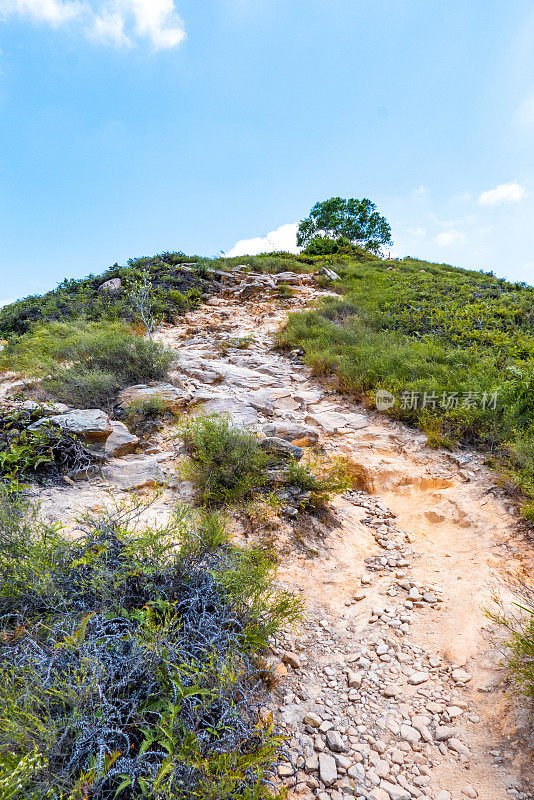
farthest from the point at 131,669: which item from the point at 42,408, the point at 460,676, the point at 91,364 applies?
the point at 91,364

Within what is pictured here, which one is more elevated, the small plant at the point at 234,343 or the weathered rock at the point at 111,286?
the weathered rock at the point at 111,286

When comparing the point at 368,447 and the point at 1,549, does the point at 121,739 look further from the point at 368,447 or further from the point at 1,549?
the point at 368,447

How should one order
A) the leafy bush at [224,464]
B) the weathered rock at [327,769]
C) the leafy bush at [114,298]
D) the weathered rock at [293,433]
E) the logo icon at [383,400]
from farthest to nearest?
1. the leafy bush at [114,298]
2. the logo icon at [383,400]
3. the weathered rock at [293,433]
4. the leafy bush at [224,464]
5. the weathered rock at [327,769]

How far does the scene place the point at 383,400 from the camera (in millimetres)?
6121

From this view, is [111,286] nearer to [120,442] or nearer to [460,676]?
[120,442]

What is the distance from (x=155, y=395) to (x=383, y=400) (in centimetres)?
370

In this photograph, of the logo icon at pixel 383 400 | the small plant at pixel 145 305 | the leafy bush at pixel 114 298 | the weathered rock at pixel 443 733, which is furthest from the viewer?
the leafy bush at pixel 114 298

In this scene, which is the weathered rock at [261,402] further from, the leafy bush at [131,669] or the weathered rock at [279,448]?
the leafy bush at [131,669]

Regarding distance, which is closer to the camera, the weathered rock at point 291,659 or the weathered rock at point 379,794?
the weathered rock at point 379,794

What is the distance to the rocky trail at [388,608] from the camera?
196cm

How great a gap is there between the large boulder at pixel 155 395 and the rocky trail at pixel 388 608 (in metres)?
0.05

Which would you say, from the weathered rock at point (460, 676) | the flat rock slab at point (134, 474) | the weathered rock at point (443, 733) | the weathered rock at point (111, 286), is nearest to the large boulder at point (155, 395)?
the flat rock slab at point (134, 474)

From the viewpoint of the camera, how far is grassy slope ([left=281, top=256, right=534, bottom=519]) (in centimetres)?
494

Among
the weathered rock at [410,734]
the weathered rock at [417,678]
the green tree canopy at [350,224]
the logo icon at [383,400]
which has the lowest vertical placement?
the weathered rock at [410,734]
